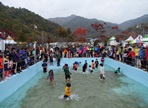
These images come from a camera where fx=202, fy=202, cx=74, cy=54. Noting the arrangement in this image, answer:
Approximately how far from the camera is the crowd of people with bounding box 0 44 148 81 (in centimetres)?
1319

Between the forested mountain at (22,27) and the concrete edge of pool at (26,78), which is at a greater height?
the forested mountain at (22,27)

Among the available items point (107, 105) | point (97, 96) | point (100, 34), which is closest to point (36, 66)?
point (97, 96)

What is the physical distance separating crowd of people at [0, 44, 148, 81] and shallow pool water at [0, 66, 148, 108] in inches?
61.9

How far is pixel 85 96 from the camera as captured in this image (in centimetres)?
1124

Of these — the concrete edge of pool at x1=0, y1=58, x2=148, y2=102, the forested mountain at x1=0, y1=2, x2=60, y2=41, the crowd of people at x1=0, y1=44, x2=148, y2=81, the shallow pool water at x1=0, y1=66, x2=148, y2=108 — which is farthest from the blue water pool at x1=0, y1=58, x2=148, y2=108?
the forested mountain at x1=0, y1=2, x2=60, y2=41

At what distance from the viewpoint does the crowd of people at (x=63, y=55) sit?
13194mm

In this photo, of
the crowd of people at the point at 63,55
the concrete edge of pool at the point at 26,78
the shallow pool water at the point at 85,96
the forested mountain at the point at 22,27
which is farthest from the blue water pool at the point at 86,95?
the forested mountain at the point at 22,27

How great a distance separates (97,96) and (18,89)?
17.1 feet

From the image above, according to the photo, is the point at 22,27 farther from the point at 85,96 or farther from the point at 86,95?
the point at 85,96

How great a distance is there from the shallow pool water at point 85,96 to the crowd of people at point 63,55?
61.9 inches

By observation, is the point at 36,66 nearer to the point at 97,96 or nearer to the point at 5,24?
the point at 97,96

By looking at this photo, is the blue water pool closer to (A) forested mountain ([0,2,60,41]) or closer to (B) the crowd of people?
(B) the crowd of people

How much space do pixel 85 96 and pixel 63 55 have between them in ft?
52.7

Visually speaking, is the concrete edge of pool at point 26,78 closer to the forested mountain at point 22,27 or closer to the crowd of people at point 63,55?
the crowd of people at point 63,55
